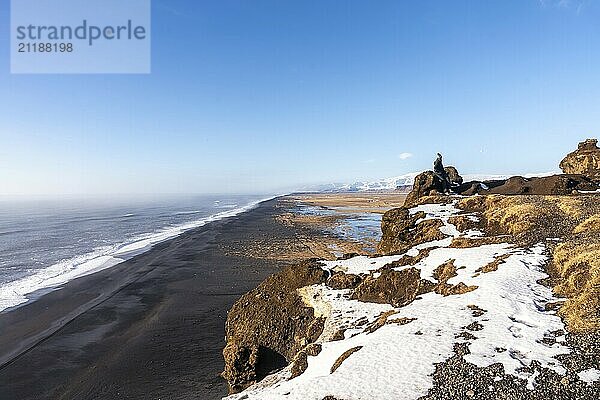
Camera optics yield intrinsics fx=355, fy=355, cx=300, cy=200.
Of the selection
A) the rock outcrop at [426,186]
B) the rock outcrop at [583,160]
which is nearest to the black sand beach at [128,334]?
the rock outcrop at [426,186]

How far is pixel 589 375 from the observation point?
919 centimetres

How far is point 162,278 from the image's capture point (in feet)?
120

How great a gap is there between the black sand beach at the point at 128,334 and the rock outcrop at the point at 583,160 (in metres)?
41.1

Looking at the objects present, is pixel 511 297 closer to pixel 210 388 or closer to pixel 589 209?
pixel 210 388

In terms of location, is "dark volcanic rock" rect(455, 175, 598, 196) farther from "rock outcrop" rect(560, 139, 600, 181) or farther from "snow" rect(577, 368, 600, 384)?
"snow" rect(577, 368, 600, 384)

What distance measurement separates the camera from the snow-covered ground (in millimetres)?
10095

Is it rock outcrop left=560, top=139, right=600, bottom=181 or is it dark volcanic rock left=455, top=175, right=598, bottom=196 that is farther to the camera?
rock outcrop left=560, top=139, right=600, bottom=181

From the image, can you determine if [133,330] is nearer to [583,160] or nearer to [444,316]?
[444,316]

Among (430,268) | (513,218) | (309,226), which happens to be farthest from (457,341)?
(309,226)

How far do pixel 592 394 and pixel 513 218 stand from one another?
54.0ft

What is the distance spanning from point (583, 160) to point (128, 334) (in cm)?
5479

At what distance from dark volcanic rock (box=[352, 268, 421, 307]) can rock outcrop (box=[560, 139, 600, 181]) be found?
38.2 m

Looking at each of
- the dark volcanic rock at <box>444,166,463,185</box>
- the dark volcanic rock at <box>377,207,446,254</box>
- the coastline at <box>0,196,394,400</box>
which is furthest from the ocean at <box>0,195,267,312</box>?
the dark volcanic rock at <box>444,166,463,185</box>

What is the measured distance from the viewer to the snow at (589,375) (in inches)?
355
